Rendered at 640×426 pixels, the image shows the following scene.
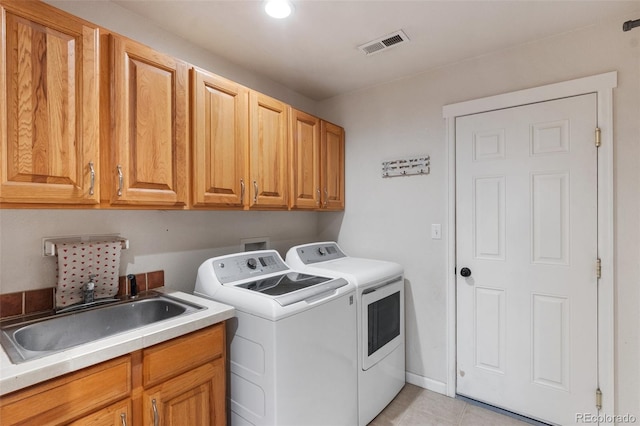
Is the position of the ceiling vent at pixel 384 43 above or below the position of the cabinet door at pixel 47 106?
above

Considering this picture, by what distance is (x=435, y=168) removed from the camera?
2354 millimetres

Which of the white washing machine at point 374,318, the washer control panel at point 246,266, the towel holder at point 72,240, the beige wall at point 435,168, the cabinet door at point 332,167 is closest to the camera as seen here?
the towel holder at point 72,240

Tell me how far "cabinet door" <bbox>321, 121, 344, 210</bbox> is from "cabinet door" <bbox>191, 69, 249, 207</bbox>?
2.74 ft

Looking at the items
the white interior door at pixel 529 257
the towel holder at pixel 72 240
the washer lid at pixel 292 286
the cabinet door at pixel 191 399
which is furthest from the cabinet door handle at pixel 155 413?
the white interior door at pixel 529 257

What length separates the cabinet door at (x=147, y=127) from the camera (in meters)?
1.34

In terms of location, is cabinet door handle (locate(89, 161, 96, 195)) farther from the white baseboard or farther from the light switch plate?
the white baseboard

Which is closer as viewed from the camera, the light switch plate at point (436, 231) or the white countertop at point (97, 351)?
the white countertop at point (97, 351)

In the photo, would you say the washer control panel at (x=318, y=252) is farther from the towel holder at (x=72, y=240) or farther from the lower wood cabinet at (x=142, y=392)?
the towel holder at (x=72, y=240)

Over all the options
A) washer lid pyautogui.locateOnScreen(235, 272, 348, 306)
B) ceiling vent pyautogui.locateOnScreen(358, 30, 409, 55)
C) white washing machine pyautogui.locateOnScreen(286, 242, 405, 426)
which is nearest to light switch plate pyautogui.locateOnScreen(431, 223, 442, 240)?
white washing machine pyautogui.locateOnScreen(286, 242, 405, 426)

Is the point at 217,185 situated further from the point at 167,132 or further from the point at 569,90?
the point at 569,90

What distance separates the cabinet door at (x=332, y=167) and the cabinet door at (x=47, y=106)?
1.62 metres

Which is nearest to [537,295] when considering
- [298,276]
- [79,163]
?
[298,276]

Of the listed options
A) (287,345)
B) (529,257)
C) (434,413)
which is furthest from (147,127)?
(434,413)

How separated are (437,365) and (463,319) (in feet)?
1.42
